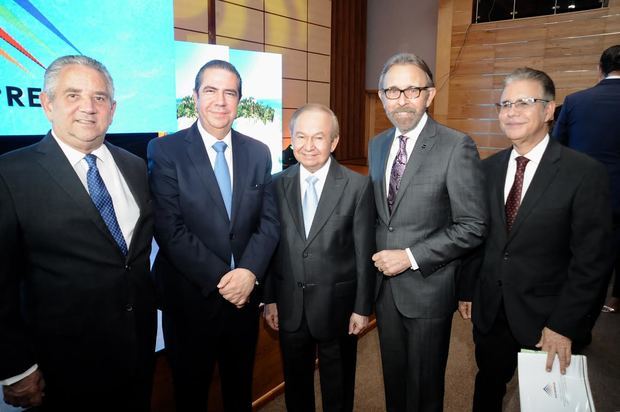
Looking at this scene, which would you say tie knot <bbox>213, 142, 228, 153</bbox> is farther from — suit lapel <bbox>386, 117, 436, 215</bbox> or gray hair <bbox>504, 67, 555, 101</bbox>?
gray hair <bbox>504, 67, 555, 101</bbox>

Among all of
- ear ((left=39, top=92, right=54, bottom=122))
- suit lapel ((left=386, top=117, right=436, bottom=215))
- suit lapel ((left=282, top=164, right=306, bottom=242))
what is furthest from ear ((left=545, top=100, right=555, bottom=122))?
ear ((left=39, top=92, right=54, bottom=122))

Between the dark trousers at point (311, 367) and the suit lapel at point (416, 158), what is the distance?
25.5 inches

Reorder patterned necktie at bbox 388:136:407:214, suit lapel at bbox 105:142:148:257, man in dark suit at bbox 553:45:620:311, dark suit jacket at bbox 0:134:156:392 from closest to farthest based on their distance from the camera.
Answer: dark suit jacket at bbox 0:134:156:392 < suit lapel at bbox 105:142:148:257 < patterned necktie at bbox 388:136:407:214 < man in dark suit at bbox 553:45:620:311

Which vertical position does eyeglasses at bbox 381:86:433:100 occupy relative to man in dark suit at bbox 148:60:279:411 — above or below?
above

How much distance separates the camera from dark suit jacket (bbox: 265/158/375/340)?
5.68ft

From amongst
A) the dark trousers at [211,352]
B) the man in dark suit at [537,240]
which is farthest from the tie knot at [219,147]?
the man in dark suit at [537,240]

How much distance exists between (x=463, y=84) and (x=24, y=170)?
7.68 m

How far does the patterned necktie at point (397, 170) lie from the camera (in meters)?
1.77

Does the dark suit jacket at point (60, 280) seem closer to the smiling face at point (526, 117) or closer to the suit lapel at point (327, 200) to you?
the suit lapel at point (327, 200)

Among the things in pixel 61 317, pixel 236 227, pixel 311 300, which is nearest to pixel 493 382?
pixel 311 300

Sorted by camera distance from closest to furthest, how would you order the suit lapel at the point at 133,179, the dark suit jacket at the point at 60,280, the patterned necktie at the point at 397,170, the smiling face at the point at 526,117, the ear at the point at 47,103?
the dark suit jacket at the point at 60,280 → the ear at the point at 47,103 → the suit lapel at the point at 133,179 → the smiling face at the point at 526,117 → the patterned necktie at the point at 397,170

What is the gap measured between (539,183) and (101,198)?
5.28 ft

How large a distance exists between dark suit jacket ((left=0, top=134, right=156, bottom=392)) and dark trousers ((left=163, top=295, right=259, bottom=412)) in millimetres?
230

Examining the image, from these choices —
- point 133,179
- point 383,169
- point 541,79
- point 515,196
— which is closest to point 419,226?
point 383,169
